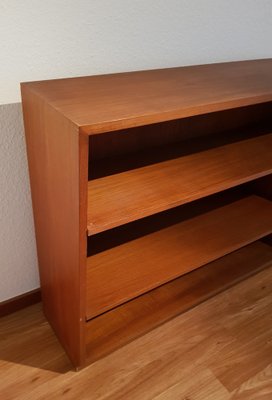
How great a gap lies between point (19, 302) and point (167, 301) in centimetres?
55

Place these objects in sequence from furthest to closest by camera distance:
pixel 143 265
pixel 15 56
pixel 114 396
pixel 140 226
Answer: pixel 140 226
pixel 143 265
pixel 114 396
pixel 15 56

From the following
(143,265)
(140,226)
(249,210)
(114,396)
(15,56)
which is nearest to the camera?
(15,56)

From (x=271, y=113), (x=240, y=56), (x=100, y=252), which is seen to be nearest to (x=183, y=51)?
(x=240, y=56)

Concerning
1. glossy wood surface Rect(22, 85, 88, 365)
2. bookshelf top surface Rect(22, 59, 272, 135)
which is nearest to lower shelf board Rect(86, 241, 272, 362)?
glossy wood surface Rect(22, 85, 88, 365)

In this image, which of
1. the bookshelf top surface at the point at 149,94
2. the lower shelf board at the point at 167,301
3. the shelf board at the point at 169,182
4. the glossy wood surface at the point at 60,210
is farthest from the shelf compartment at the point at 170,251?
the bookshelf top surface at the point at 149,94

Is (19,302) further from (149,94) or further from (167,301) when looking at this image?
(149,94)

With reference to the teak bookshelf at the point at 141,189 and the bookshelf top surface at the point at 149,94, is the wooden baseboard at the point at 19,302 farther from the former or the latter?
the bookshelf top surface at the point at 149,94

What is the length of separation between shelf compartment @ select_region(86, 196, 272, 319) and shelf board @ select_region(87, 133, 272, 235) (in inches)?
12.3

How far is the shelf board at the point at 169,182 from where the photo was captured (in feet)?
2.83

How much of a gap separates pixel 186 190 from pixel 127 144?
0.88 ft

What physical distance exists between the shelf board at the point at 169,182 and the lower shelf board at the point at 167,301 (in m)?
0.53

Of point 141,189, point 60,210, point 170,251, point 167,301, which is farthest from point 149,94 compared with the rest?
point 167,301

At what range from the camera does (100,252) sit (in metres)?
1.21

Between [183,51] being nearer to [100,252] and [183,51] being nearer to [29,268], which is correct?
[100,252]
